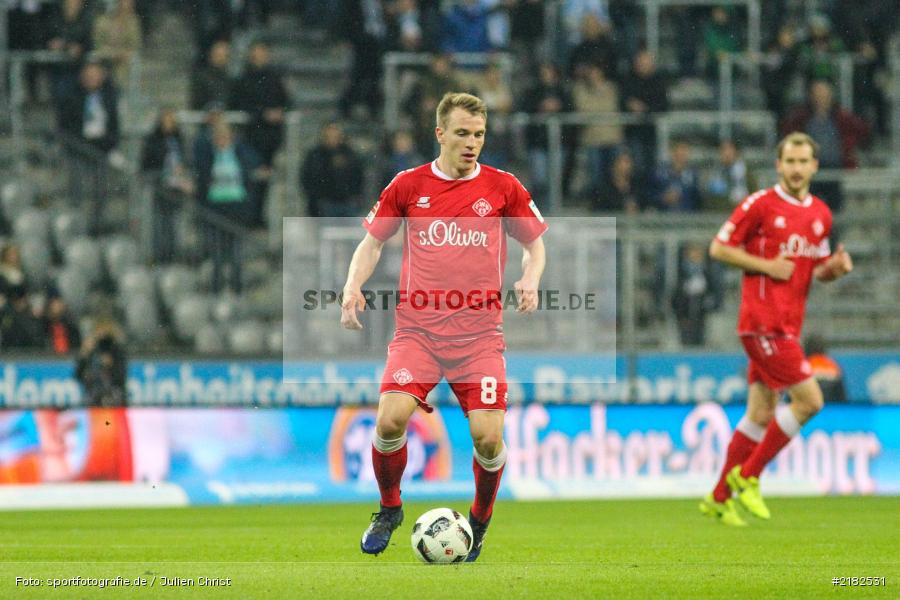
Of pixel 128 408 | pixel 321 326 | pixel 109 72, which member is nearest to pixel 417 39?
pixel 109 72

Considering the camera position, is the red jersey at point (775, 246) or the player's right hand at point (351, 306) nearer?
the player's right hand at point (351, 306)

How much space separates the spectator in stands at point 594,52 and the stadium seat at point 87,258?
6.39 meters

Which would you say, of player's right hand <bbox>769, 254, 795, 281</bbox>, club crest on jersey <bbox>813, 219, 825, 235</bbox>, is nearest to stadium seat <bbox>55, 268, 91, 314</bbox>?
player's right hand <bbox>769, 254, 795, 281</bbox>

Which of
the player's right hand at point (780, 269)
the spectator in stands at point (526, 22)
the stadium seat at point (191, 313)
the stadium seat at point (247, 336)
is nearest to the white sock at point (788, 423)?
the player's right hand at point (780, 269)

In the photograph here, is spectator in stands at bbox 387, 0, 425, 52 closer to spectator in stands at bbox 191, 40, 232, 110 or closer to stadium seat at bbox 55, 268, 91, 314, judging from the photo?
spectator in stands at bbox 191, 40, 232, 110

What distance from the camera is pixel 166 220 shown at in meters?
18.0

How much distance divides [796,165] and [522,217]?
Answer: 135 inches

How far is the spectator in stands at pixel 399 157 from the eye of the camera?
18422 mm

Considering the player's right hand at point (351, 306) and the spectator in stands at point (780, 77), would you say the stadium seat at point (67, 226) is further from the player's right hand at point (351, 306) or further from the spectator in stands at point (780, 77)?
the player's right hand at point (351, 306)

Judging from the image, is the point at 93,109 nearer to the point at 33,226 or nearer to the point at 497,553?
the point at 33,226

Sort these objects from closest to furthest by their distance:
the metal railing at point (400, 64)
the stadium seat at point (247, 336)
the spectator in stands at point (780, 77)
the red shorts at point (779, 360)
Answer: the red shorts at point (779, 360) → the stadium seat at point (247, 336) → the metal railing at point (400, 64) → the spectator in stands at point (780, 77)

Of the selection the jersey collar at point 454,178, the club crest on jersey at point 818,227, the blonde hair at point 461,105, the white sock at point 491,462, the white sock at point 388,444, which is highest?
the blonde hair at point 461,105

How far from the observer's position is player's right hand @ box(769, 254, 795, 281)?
37.6 ft

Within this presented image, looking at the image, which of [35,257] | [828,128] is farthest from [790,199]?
[35,257]
